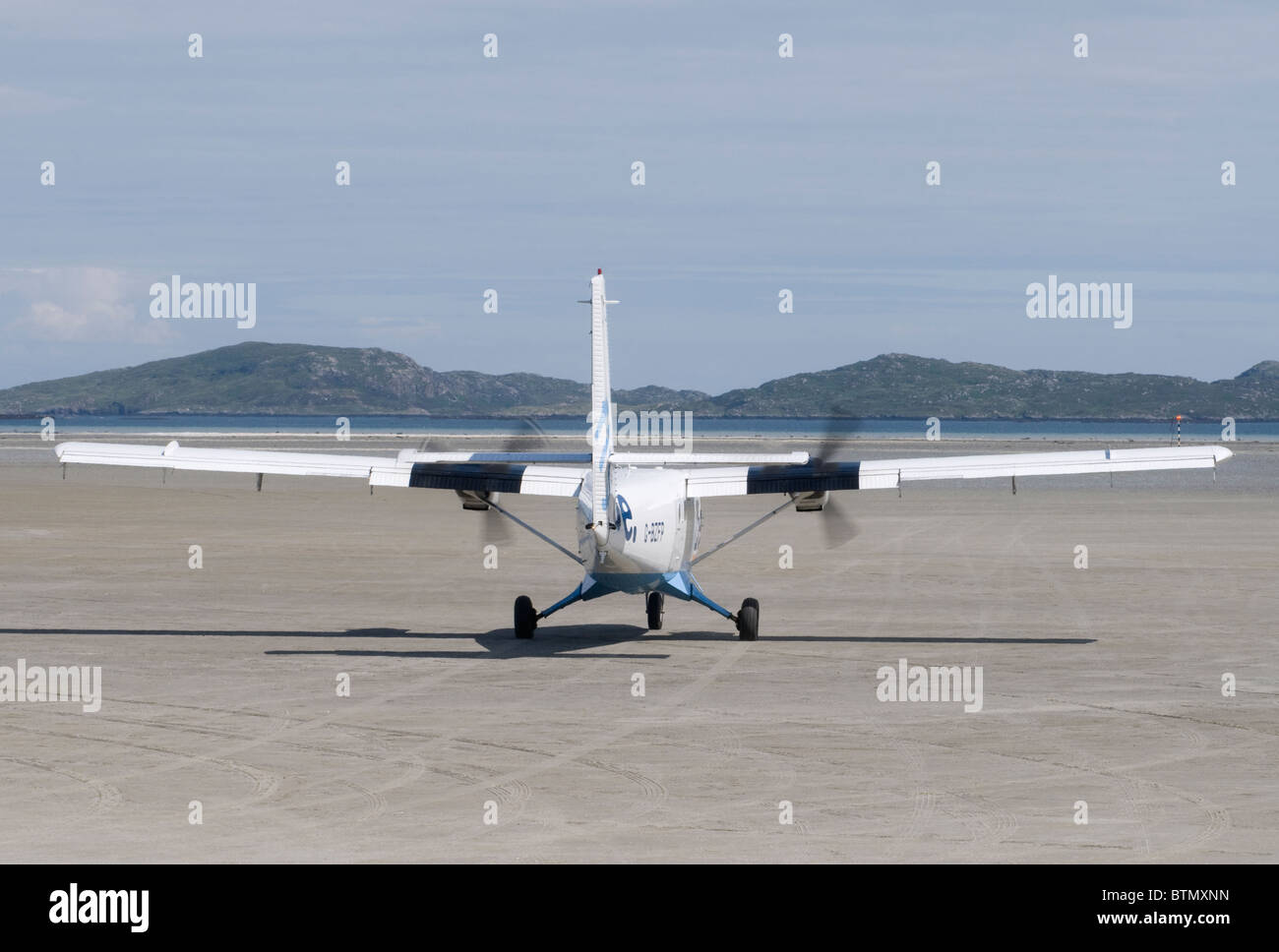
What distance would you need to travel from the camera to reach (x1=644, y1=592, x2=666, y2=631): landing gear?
978 inches

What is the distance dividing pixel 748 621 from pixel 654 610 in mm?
1899

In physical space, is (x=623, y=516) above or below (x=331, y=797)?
above

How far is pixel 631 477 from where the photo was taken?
73.2 feet

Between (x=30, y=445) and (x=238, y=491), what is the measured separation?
60.8 metres

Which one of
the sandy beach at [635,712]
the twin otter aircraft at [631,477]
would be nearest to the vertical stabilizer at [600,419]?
the twin otter aircraft at [631,477]

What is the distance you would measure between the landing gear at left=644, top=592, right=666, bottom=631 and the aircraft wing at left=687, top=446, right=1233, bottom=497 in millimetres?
2309

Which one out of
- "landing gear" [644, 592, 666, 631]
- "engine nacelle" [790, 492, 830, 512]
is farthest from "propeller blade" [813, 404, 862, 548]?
"landing gear" [644, 592, 666, 631]

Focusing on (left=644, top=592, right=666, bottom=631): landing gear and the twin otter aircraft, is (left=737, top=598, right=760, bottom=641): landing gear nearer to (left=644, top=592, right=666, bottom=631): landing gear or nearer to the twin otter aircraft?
the twin otter aircraft

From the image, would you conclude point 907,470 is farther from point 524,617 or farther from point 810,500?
point 524,617

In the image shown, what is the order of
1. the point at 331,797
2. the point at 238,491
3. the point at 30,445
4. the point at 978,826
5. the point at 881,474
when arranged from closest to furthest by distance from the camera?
1. the point at 978,826
2. the point at 331,797
3. the point at 881,474
4. the point at 238,491
5. the point at 30,445

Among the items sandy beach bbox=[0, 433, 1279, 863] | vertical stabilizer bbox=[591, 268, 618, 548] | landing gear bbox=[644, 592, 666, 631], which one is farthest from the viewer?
landing gear bbox=[644, 592, 666, 631]

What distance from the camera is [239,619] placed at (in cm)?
2591
